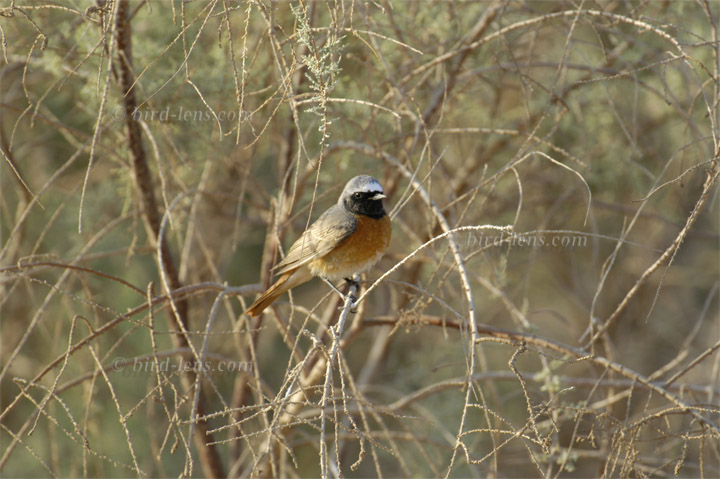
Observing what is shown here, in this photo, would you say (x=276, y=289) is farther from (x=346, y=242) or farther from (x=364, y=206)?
(x=364, y=206)

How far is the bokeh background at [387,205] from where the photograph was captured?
2.85 metres

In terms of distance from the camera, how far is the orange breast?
14.1 ft

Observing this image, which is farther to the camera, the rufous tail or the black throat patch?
the black throat patch

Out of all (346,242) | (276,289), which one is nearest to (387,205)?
(346,242)

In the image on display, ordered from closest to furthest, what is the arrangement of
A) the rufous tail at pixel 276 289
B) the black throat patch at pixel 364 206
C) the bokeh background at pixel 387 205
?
the bokeh background at pixel 387 205 → the rufous tail at pixel 276 289 → the black throat patch at pixel 364 206

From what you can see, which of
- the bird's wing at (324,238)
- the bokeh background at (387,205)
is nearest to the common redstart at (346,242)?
the bird's wing at (324,238)

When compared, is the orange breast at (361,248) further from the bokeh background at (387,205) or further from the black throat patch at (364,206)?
the bokeh background at (387,205)

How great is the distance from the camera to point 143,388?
6.93m

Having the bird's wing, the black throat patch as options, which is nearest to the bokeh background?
the black throat patch

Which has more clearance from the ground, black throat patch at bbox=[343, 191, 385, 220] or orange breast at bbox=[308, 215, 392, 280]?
black throat patch at bbox=[343, 191, 385, 220]

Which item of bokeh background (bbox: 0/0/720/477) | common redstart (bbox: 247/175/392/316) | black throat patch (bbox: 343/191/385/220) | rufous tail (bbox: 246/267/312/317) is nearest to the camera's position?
bokeh background (bbox: 0/0/720/477)

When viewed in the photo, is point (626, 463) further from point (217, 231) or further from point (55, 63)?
point (217, 231)

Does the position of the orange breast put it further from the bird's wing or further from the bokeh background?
the bokeh background

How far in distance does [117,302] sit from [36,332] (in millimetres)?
1092
